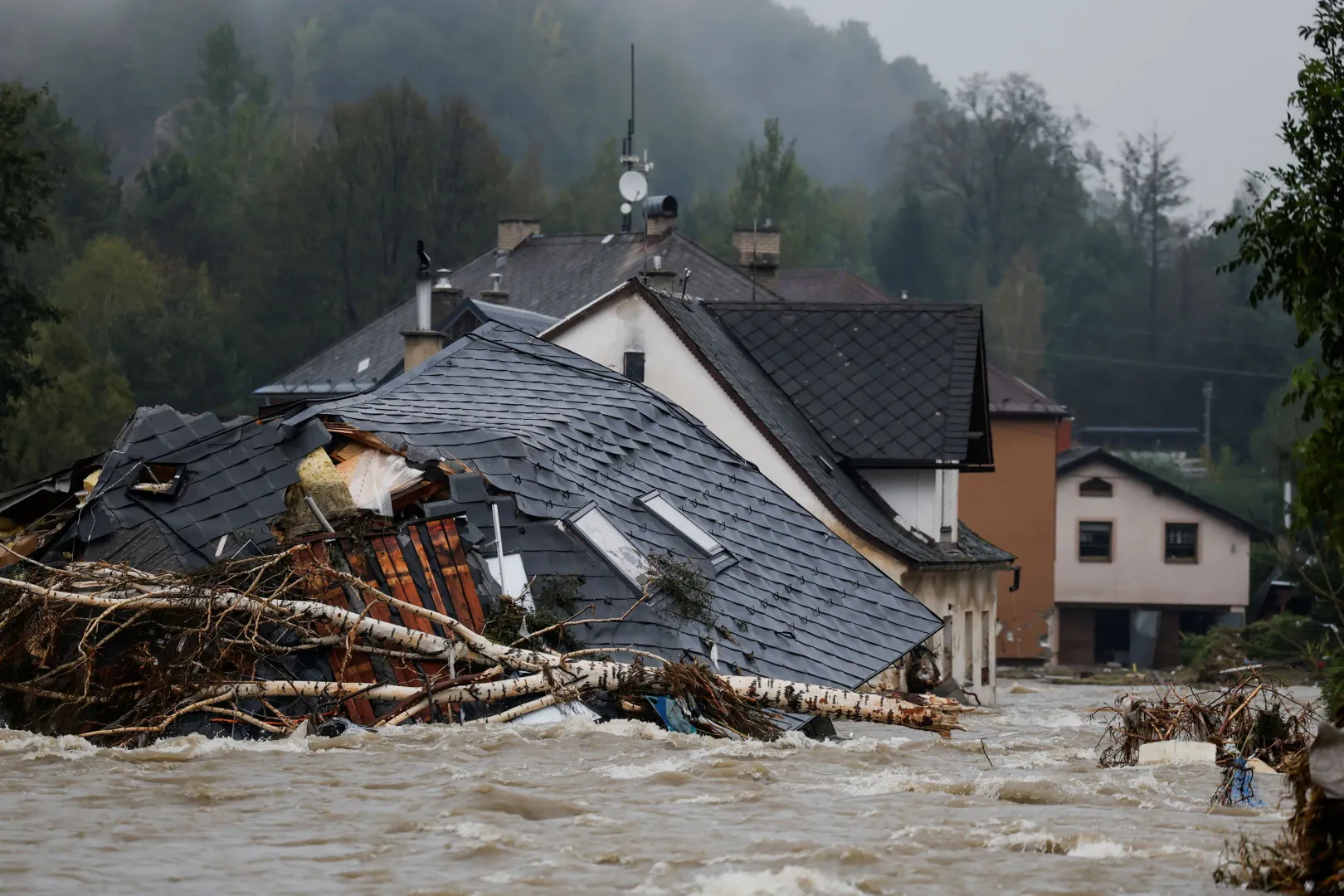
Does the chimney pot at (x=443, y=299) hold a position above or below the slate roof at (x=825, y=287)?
below

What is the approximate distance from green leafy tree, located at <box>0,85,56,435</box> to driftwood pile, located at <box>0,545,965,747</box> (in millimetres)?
18298

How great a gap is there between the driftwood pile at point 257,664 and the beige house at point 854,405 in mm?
11678

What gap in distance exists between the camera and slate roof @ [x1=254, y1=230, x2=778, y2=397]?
4581cm

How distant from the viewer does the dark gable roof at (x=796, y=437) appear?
28109 mm

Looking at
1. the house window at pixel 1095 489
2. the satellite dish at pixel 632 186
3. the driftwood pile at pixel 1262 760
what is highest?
the satellite dish at pixel 632 186

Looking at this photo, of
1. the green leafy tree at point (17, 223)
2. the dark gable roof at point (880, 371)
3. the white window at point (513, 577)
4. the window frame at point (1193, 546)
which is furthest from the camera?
the window frame at point (1193, 546)

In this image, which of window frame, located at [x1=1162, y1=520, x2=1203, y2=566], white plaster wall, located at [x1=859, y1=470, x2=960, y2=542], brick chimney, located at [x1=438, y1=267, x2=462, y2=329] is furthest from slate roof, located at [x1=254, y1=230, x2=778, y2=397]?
window frame, located at [x1=1162, y1=520, x2=1203, y2=566]

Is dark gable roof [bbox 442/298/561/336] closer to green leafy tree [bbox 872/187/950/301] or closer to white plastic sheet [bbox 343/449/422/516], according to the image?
white plastic sheet [bbox 343/449/422/516]

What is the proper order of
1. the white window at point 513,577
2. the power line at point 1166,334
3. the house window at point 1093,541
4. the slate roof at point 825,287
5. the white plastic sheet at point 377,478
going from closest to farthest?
the white window at point 513,577, the white plastic sheet at point 377,478, the slate roof at point 825,287, the house window at point 1093,541, the power line at point 1166,334

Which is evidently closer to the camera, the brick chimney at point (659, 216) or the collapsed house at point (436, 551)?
the collapsed house at point (436, 551)

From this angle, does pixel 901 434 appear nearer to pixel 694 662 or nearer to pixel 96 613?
pixel 694 662

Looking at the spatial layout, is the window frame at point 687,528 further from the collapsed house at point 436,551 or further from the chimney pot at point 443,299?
the chimney pot at point 443,299

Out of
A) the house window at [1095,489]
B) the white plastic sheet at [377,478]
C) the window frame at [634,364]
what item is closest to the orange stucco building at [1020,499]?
the house window at [1095,489]

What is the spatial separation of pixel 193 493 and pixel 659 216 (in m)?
32.2
